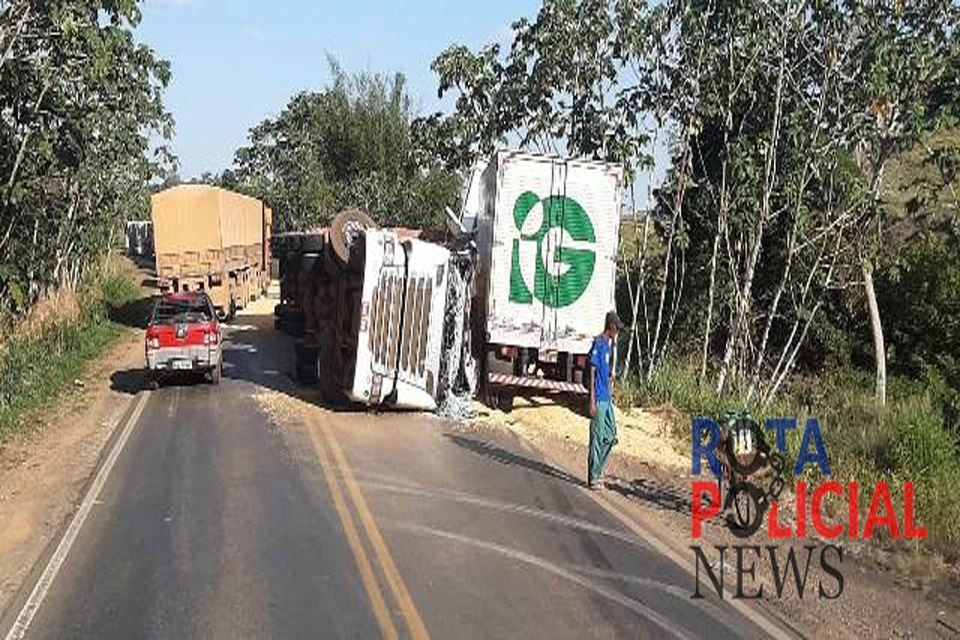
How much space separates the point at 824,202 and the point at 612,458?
10201 mm

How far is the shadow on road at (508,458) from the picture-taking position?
13.5 metres

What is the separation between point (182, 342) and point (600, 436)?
408 inches

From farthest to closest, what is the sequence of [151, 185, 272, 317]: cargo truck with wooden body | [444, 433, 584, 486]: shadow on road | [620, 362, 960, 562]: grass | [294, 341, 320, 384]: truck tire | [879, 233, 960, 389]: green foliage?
[151, 185, 272, 317]: cargo truck with wooden body < [879, 233, 960, 389]: green foliage < [294, 341, 320, 384]: truck tire < [444, 433, 584, 486]: shadow on road < [620, 362, 960, 562]: grass

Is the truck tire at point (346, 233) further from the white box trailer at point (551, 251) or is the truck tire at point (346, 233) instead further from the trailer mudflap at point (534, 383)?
the trailer mudflap at point (534, 383)

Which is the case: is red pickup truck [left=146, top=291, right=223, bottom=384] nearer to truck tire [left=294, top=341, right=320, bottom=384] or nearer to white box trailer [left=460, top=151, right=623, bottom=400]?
truck tire [left=294, top=341, right=320, bottom=384]

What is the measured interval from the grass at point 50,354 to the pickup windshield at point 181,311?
2.57 m

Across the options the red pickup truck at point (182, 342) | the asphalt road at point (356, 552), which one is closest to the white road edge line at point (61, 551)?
the asphalt road at point (356, 552)

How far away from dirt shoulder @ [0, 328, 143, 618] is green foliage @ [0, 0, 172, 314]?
3.42 metres

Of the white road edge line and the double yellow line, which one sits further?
the white road edge line

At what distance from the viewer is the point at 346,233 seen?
744 inches

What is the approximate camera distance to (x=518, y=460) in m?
14.4

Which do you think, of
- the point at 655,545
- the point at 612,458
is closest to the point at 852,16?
the point at 612,458

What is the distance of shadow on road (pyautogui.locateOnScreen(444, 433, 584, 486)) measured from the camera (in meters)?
13.5

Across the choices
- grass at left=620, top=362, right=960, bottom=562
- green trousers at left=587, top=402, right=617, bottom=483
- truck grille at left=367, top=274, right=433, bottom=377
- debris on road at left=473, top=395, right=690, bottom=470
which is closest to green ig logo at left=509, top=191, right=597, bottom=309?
truck grille at left=367, top=274, right=433, bottom=377
